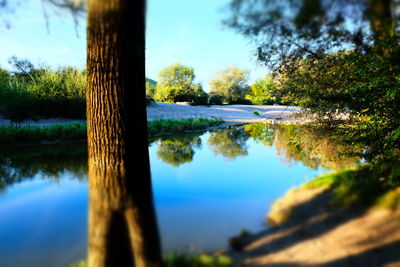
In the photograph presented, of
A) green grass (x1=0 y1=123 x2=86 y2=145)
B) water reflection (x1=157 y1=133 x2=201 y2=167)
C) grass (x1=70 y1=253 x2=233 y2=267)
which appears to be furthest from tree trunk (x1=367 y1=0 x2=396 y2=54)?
green grass (x1=0 y1=123 x2=86 y2=145)

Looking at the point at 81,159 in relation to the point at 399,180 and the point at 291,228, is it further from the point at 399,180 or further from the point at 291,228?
the point at 399,180

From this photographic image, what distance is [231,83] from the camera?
53625mm

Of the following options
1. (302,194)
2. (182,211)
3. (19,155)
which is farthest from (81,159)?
(302,194)

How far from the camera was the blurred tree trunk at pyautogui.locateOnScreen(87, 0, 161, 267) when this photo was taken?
214 cm

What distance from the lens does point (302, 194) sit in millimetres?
3750

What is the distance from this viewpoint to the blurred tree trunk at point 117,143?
214 cm

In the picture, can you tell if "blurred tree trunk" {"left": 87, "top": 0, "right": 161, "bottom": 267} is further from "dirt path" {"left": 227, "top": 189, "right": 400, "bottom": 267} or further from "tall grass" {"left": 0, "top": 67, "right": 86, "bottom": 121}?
"tall grass" {"left": 0, "top": 67, "right": 86, "bottom": 121}

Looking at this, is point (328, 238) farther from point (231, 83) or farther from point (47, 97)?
point (231, 83)

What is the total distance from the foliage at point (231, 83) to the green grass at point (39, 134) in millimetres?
42092

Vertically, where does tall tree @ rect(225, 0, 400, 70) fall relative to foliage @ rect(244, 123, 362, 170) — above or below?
above

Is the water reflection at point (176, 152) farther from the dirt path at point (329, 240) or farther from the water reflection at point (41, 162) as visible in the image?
the dirt path at point (329, 240)

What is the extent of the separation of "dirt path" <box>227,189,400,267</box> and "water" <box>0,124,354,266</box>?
45cm

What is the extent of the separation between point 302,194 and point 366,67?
136 inches

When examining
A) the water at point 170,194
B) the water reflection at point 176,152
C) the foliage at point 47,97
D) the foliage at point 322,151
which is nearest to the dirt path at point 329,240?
the water at point 170,194
